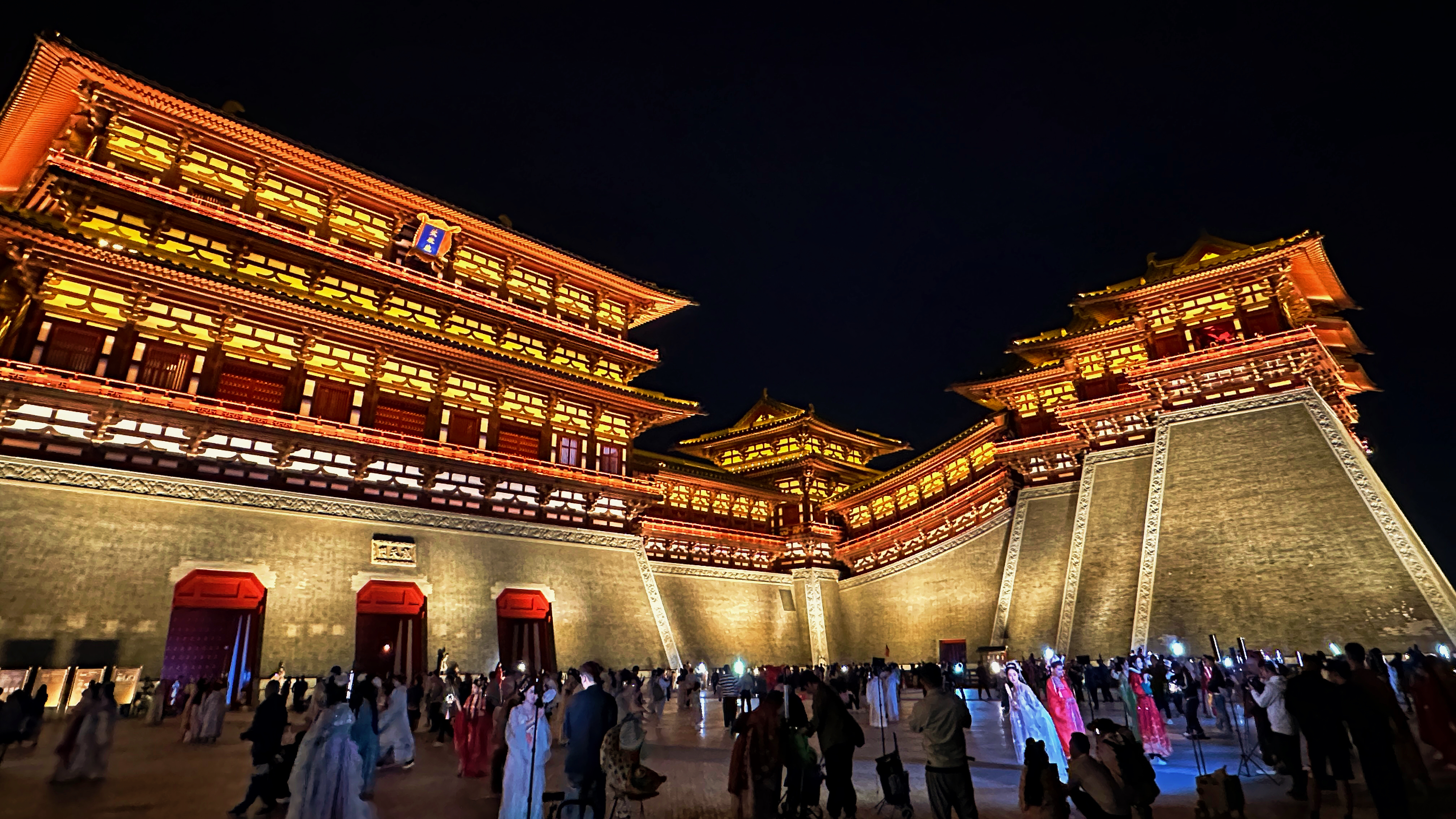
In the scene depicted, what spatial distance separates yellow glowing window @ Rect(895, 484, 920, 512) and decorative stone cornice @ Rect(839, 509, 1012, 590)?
7.74 ft

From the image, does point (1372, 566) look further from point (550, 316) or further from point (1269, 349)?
point (550, 316)

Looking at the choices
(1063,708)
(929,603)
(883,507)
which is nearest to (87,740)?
(1063,708)

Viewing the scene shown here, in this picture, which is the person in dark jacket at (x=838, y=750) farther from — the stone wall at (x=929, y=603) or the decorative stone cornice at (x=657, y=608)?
the stone wall at (x=929, y=603)

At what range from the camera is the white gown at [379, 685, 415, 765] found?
351 inches

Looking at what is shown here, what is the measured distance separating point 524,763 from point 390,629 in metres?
15.4

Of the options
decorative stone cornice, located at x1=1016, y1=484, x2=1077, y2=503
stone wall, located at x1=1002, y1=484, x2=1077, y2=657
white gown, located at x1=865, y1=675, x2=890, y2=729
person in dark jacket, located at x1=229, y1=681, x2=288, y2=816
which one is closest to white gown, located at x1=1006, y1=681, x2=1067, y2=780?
white gown, located at x1=865, y1=675, x2=890, y2=729

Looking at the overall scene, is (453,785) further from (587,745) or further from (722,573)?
(722,573)

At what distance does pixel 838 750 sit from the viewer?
6223mm

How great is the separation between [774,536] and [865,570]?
429 cm

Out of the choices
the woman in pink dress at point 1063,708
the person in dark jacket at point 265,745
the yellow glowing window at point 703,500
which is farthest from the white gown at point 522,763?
the yellow glowing window at point 703,500

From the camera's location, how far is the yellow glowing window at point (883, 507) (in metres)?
29.9

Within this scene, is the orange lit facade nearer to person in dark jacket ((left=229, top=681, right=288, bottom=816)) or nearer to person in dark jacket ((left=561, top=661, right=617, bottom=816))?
person in dark jacket ((left=229, top=681, right=288, bottom=816))

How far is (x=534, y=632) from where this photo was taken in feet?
66.3

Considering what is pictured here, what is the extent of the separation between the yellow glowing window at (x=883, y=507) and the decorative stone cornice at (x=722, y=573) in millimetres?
3366
